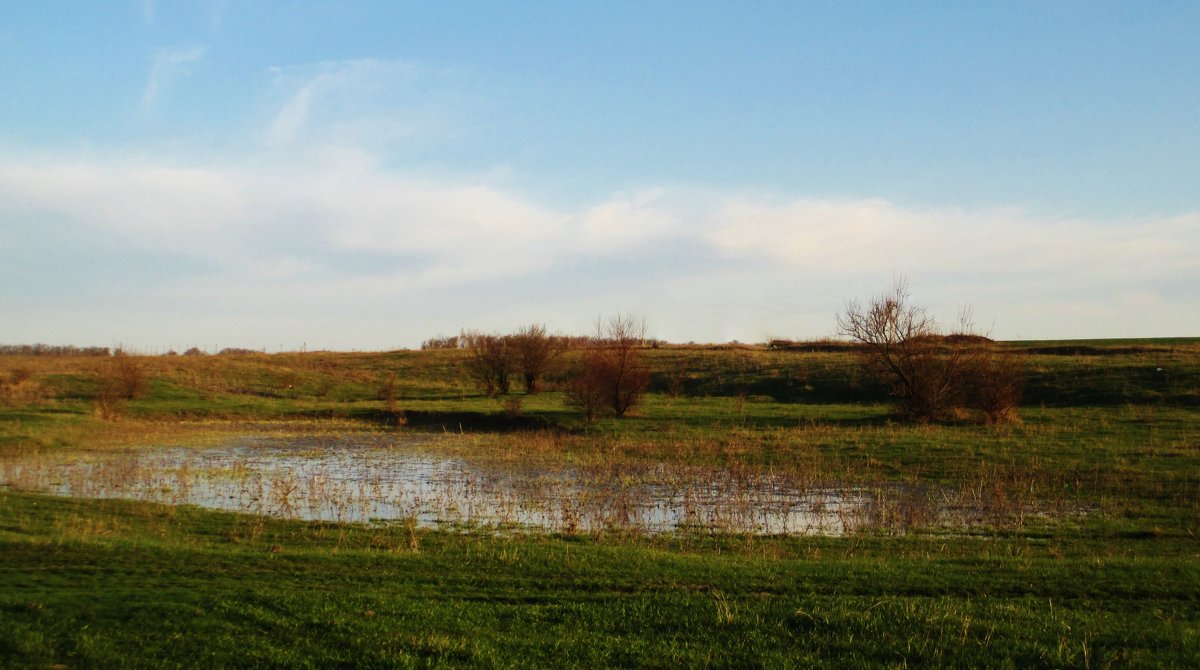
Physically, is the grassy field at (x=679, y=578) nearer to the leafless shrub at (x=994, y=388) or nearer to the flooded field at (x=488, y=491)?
the flooded field at (x=488, y=491)

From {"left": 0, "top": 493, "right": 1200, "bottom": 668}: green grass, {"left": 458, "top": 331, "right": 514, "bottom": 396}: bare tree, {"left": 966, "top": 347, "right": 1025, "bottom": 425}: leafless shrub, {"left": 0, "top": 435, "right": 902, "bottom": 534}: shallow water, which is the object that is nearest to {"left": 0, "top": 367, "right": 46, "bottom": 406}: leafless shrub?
{"left": 0, "top": 435, "right": 902, "bottom": 534}: shallow water

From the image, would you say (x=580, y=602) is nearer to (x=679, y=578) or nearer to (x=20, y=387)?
(x=679, y=578)

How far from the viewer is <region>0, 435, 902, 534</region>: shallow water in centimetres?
1792

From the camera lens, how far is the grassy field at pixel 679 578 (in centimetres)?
846

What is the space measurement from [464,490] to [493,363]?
34584mm

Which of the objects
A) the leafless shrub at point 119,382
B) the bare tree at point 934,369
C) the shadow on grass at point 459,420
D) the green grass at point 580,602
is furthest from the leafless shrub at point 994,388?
the leafless shrub at point 119,382

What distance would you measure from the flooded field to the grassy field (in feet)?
3.61

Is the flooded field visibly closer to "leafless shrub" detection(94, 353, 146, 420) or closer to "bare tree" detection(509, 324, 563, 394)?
"leafless shrub" detection(94, 353, 146, 420)

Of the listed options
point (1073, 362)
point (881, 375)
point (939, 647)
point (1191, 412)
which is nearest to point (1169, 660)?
point (939, 647)

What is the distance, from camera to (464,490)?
22.0m

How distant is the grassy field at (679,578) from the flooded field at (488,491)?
43.3 inches

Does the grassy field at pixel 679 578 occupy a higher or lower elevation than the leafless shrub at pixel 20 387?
lower

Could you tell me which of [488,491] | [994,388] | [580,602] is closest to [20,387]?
[488,491]

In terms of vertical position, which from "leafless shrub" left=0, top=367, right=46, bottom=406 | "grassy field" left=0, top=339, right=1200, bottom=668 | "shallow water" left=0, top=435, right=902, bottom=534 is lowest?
"shallow water" left=0, top=435, right=902, bottom=534
